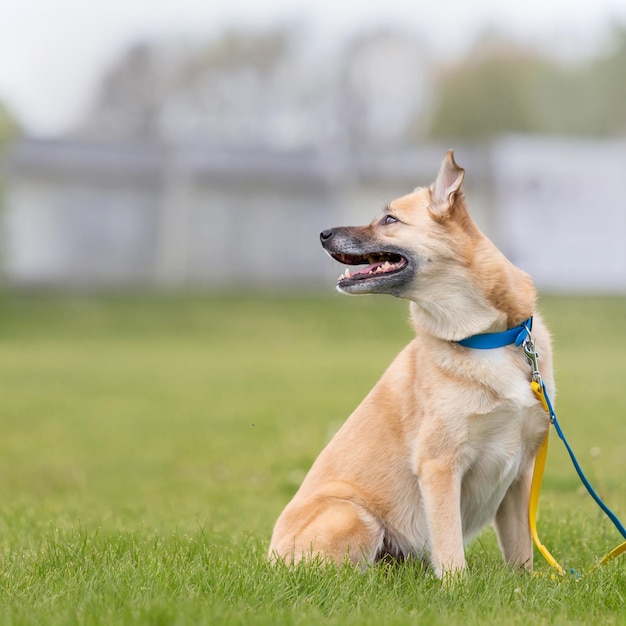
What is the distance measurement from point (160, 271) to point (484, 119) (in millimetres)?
27754

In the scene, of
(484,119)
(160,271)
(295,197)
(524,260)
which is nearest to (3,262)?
(160,271)

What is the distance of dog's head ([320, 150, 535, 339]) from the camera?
3.81 meters

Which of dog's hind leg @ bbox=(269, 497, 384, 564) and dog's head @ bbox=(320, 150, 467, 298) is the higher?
dog's head @ bbox=(320, 150, 467, 298)

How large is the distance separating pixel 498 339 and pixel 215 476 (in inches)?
204

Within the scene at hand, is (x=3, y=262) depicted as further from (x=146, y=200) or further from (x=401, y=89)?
(x=401, y=89)

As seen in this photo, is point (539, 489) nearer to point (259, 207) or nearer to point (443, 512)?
point (443, 512)

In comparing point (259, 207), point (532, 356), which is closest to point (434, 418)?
point (532, 356)

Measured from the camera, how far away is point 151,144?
3334cm

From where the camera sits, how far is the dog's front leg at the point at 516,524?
3.93 metres

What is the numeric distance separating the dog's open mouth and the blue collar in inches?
16.7

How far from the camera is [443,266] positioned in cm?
386

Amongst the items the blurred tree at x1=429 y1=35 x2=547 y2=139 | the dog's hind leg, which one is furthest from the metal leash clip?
the blurred tree at x1=429 y1=35 x2=547 y2=139

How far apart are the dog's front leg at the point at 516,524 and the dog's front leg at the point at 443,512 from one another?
0.42 m

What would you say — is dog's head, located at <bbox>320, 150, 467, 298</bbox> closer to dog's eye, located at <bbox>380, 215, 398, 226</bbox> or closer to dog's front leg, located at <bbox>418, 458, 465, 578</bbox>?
dog's eye, located at <bbox>380, 215, 398, 226</bbox>
